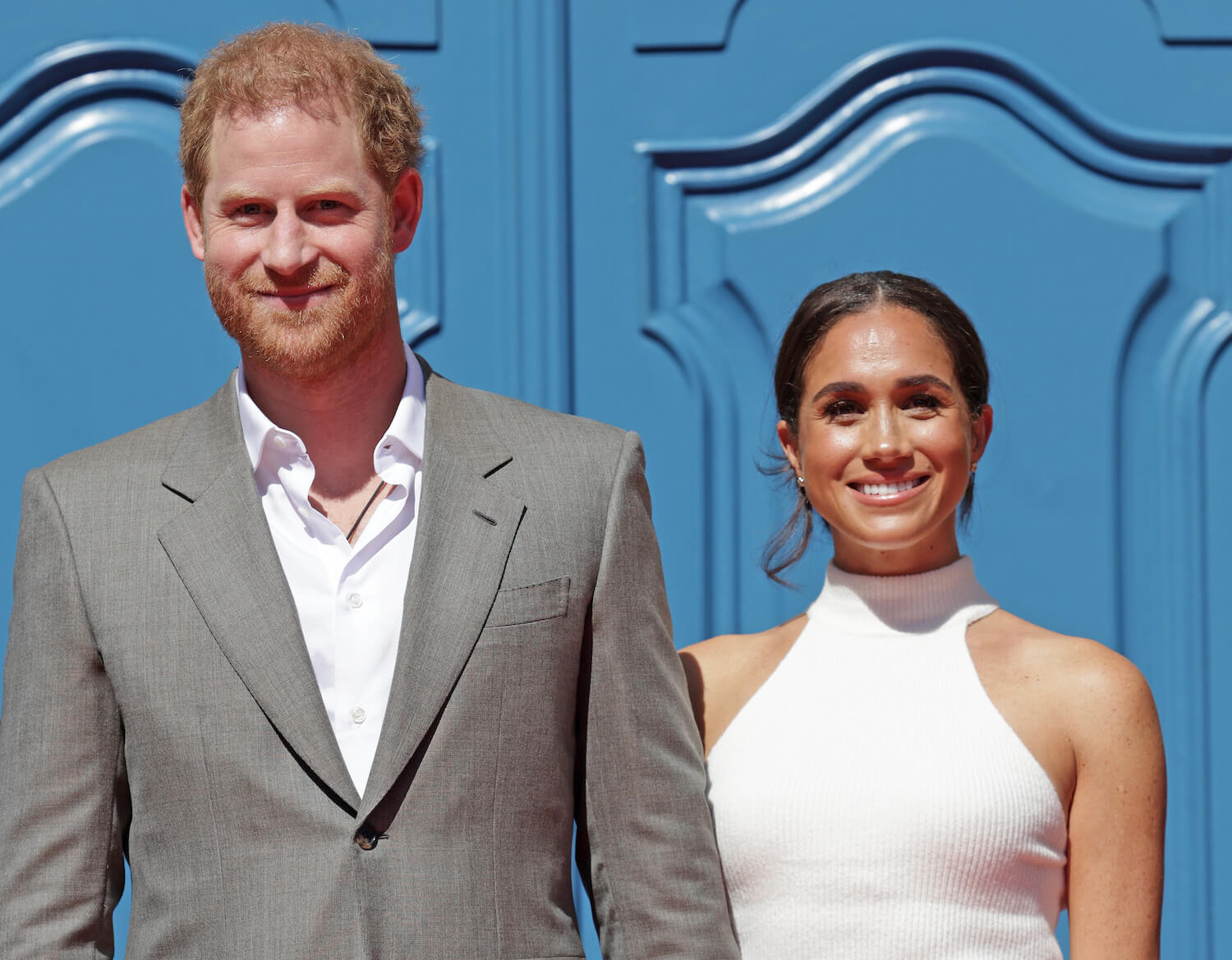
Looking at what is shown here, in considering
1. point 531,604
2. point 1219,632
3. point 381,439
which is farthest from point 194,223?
point 1219,632

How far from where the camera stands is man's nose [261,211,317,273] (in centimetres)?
167

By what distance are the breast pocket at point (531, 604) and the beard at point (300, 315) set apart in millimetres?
328

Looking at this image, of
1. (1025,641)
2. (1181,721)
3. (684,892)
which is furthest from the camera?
(1181,721)

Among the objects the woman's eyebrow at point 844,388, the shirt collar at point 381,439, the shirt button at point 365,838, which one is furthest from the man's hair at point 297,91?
→ the shirt button at point 365,838

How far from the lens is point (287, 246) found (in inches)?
65.8

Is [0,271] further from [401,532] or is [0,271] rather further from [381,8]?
[401,532]

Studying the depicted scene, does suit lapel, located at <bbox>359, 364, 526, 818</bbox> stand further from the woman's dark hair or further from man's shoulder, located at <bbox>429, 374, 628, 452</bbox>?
the woman's dark hair

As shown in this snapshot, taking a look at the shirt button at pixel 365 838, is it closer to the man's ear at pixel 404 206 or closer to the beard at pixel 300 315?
the beard at pixel 300 315

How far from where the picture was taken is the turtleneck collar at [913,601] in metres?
2.00

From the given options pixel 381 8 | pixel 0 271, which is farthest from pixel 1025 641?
pixel 0 271

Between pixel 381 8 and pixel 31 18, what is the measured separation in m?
0.54

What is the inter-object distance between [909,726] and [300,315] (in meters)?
0.88

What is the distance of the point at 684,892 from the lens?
5.71ft

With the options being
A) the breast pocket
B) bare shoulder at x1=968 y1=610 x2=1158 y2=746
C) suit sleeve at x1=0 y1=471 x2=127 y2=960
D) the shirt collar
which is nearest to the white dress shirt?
the shirt collar
